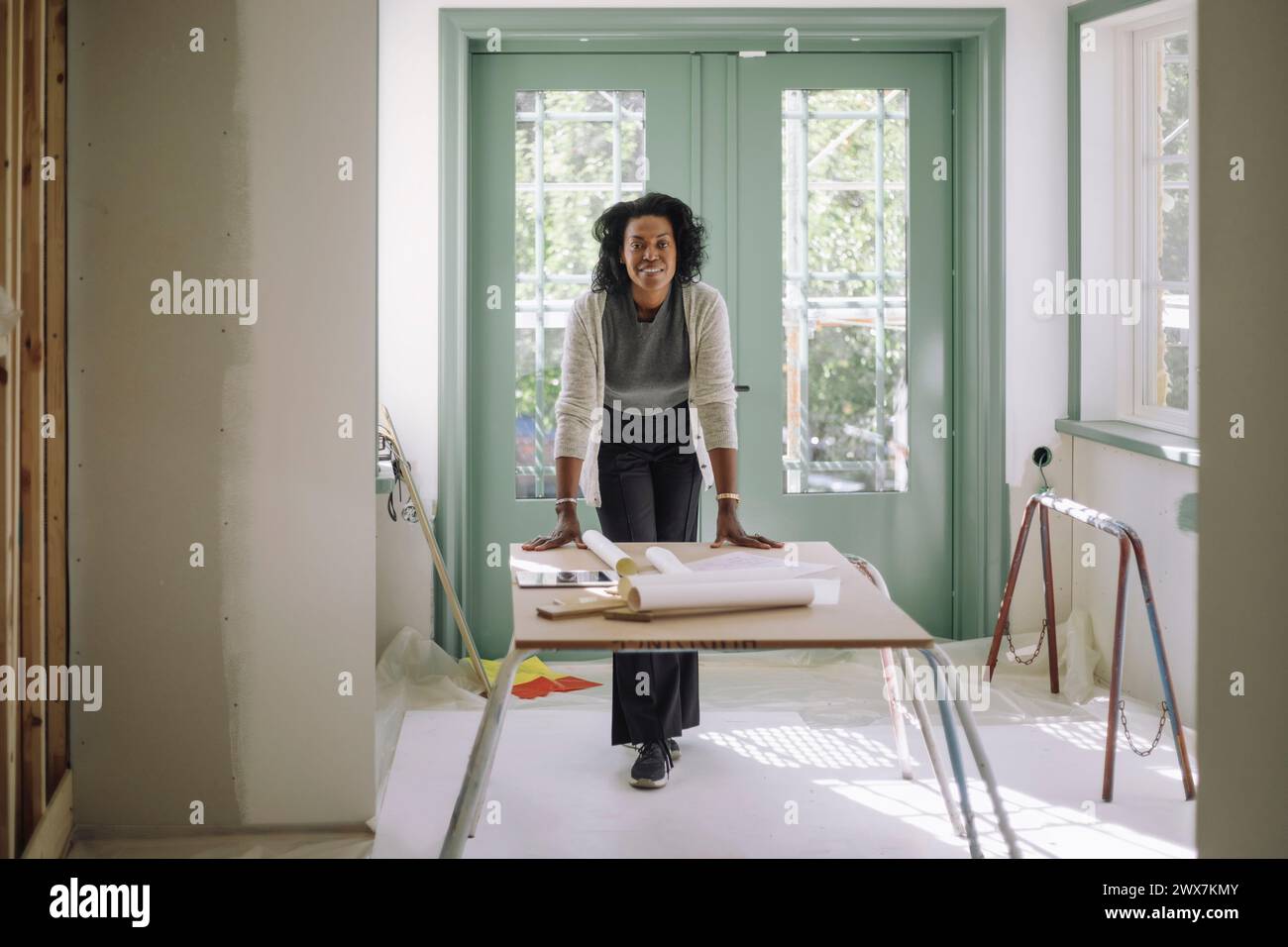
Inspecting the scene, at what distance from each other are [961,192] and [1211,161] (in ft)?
8.03

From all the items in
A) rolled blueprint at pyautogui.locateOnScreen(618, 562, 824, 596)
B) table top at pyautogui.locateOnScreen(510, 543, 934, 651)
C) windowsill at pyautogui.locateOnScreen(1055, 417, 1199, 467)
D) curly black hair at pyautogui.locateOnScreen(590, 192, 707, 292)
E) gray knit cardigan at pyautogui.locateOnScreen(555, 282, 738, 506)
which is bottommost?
table top at pyautogui.locateOnScreen(510, 543, 934, 651)

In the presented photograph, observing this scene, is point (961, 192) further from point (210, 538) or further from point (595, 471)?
point (210, 538)

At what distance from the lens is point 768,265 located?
172 inches

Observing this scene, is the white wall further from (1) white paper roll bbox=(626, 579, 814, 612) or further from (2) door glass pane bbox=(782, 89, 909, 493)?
(1) white paper roll bbox=(626, 579, 814, 612)

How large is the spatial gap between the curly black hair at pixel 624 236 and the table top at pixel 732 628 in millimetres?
1104

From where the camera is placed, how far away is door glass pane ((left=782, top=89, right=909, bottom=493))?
14.3 ft

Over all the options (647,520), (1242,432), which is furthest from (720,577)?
(647,520)

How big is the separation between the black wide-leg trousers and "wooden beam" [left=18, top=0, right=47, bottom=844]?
1.26 meters

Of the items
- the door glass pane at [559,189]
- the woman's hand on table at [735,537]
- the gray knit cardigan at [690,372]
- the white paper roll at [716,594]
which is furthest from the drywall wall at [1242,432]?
the door glass pane at [559,189]

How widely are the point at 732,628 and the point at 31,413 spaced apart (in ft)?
4.79

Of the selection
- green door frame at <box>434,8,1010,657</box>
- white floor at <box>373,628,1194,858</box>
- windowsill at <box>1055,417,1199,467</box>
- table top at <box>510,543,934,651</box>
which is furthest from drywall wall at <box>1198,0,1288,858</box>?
green door frame at <box>434,8,1010,657</box>

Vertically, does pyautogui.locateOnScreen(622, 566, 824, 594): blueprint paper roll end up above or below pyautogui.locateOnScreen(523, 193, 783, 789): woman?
below

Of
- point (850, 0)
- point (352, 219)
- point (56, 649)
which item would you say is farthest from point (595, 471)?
point (850, 0)

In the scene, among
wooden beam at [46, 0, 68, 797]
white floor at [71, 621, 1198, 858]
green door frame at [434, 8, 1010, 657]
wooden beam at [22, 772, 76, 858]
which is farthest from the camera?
green door frame at [434, 8, 1010, 657]
